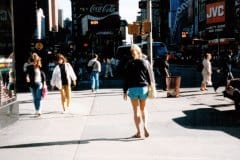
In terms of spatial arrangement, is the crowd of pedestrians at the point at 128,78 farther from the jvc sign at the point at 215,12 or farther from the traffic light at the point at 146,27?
the jvc sign at the point at 215,12

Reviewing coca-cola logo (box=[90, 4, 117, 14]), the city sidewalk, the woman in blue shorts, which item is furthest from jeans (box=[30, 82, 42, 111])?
coca-cola logo (box=[90, 4, 117, 14])

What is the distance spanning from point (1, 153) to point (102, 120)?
175 inches

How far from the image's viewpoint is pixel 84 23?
119 metres

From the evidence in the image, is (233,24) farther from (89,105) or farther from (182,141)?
(182,141)

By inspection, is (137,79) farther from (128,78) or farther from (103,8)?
(103,8)

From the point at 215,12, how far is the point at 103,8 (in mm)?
29591

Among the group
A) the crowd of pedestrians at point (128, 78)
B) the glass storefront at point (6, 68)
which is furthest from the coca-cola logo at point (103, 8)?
the glass storefront at point (6, 68)

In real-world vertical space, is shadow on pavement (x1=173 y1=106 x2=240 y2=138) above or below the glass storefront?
below

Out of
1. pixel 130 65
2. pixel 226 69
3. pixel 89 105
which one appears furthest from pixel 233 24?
pixel 130 65

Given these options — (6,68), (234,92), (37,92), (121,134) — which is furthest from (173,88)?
(121,134)

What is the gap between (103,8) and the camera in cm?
11106

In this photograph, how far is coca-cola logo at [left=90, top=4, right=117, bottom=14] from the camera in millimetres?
109325

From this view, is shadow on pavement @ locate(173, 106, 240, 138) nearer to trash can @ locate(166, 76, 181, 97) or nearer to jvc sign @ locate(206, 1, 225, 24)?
trash can @ locate(166, 76, 181, 97)

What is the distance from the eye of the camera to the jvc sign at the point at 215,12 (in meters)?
85.4
